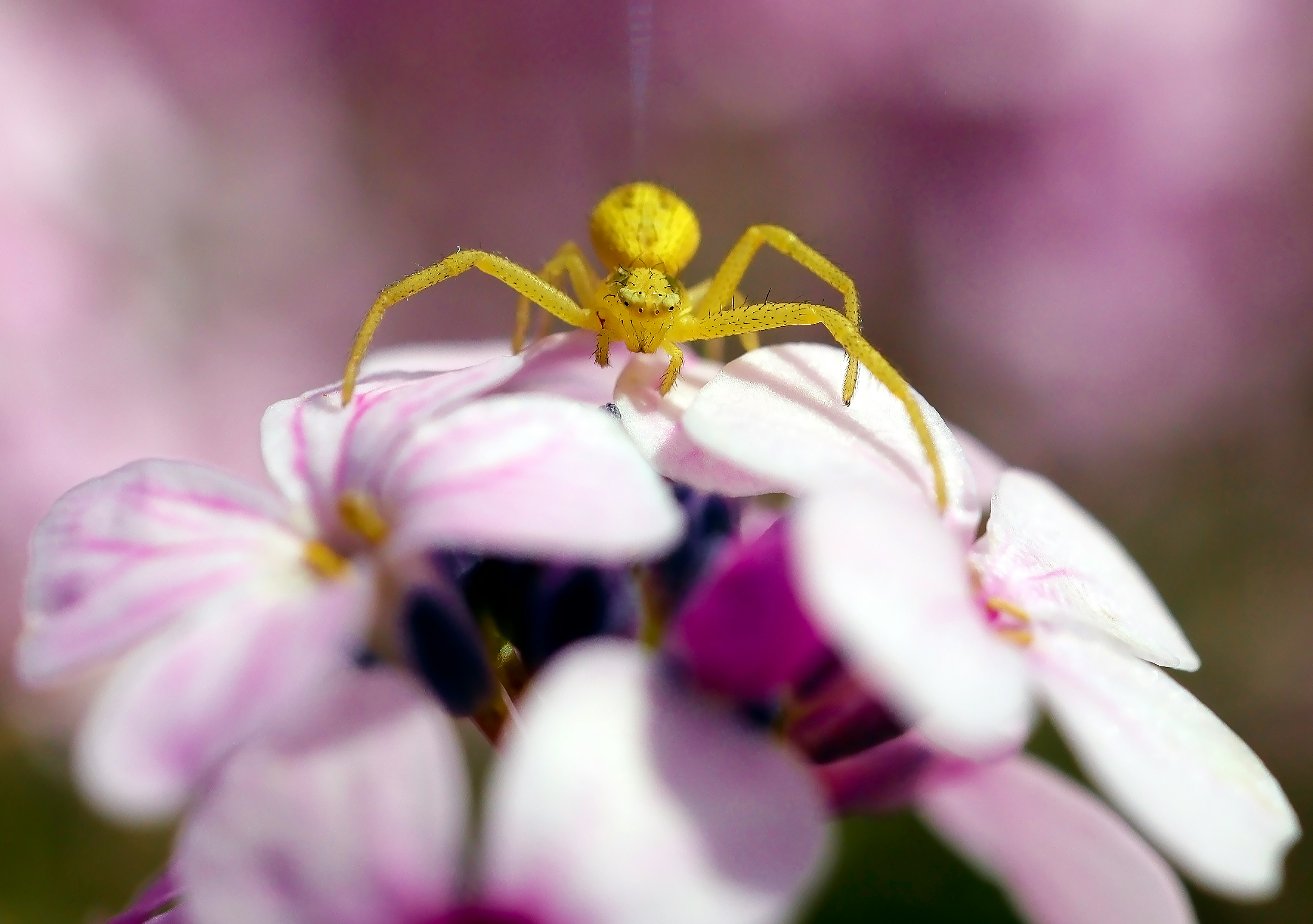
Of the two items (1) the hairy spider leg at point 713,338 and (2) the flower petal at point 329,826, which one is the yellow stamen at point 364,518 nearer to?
(2) the flower petal at point 329,826

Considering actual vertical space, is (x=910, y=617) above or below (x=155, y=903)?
above

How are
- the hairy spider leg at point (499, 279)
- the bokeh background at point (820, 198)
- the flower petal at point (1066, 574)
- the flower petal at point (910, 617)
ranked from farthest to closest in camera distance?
the bokeh background at point (820, 198) → the hairy spider leg at point (499, 279) → the flower petal at point (1066, 574) → the flower petal at point (910, 617)

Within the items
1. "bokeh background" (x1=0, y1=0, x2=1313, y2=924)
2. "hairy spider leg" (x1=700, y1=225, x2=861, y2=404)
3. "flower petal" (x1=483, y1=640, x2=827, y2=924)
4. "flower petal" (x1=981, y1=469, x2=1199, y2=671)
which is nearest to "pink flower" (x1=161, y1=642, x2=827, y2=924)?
"flower petal" (x1=483, y1=640, x2=827, y2=924)

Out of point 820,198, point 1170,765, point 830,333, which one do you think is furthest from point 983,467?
point 820,198

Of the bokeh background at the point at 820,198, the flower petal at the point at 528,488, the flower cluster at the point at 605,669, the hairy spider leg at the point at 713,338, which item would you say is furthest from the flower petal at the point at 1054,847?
the bokeh background at the point at 820,198

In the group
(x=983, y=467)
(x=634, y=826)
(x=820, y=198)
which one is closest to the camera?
(x=634, y=826)

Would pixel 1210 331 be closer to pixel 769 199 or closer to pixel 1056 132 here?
pixel 1056 132

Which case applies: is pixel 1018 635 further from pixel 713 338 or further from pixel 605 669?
pixel 713 338
